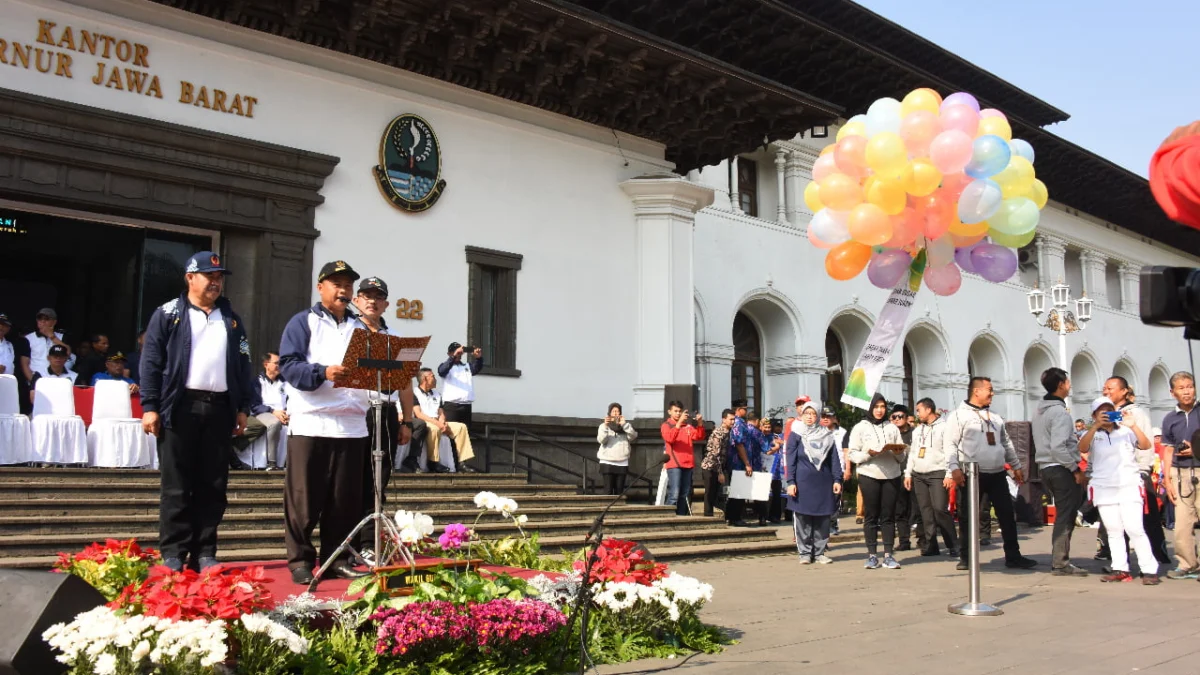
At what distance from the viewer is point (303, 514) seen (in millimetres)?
6277

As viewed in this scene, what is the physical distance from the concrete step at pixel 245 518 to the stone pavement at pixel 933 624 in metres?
1.80

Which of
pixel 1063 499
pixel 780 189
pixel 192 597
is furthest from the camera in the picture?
pixel 780 189

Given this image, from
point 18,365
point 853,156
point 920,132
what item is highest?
point 920,132

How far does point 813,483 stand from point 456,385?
4.98 meters

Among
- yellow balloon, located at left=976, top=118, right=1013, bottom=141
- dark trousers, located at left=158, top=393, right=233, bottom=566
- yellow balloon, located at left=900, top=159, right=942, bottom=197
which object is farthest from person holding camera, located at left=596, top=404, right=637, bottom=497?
dark trousers, located at left=158, top=393, right=233, bottom=566

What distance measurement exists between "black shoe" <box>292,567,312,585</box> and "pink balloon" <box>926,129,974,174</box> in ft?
18.9

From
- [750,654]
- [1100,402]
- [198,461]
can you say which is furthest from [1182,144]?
[1100,402]

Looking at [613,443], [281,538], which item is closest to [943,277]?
[281,538]

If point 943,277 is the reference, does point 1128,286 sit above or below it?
above

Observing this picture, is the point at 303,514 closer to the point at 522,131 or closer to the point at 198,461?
the point at 198,461

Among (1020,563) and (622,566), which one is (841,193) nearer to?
(622,566)

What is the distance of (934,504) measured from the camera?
12.0m

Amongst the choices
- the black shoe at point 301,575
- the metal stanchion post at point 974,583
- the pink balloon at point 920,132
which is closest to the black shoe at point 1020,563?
the metal stanchion post at point 974,583

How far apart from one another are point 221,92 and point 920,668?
10754 millimetres
